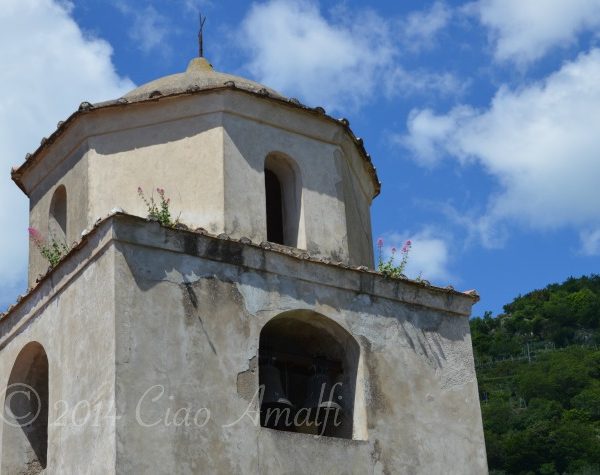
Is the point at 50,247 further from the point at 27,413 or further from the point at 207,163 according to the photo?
the point at 207,163

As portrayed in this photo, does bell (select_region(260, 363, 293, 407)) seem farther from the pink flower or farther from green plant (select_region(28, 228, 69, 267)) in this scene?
the pink flower

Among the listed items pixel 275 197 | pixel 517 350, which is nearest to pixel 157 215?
pixel 275 197

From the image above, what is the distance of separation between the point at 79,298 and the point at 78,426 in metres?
1.31

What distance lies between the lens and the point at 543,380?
230 ft

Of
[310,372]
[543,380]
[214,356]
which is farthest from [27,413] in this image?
[543,380]

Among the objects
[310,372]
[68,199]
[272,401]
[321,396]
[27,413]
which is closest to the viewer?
[272,401]

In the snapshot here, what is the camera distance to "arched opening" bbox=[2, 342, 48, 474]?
38.1 feet

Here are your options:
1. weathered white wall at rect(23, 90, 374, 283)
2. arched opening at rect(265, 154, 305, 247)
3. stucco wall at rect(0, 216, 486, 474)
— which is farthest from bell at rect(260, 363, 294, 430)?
arched opening at rect(265, 154, 305, 247)

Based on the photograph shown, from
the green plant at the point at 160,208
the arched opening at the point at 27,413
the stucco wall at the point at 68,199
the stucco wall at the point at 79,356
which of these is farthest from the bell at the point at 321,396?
the stucco wall at the point at 68,199

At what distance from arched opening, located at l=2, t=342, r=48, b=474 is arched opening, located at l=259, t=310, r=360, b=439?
2.46 m

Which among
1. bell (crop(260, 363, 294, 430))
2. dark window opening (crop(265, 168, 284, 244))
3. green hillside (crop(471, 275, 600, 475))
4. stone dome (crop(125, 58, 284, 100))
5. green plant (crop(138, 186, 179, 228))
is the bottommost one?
bell (crop(260, 363, 294, 430))

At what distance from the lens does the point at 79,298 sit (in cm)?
1072

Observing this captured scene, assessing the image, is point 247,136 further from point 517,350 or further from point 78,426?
point 517,350

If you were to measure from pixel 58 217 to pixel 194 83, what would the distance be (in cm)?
225
